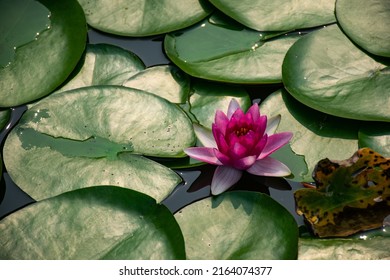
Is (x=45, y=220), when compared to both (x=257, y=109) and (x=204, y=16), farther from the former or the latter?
(x=204, y=16)

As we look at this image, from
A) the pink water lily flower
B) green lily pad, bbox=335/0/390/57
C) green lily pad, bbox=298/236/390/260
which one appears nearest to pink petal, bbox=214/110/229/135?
the pink water lily flower

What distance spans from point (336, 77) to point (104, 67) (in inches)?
35.5

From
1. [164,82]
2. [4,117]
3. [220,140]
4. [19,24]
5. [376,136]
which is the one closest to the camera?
[220,140]

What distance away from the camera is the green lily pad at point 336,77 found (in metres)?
2.12

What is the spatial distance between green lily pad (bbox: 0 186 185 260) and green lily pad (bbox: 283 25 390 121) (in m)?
0.72

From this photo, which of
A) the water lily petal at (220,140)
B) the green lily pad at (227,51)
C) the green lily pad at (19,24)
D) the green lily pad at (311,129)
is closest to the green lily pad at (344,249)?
the green lily pad at (311,129)

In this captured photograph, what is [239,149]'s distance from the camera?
1945mm

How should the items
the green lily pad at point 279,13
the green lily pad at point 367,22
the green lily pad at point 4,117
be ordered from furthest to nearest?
the green lily pad at point 279,13, the green lily pad at point 367,22, the green lily pad at point 4,117

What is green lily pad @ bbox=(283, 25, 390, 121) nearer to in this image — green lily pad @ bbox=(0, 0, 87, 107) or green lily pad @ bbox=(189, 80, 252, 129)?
green lily pad @ bbox=(189, 80, 252, 129)

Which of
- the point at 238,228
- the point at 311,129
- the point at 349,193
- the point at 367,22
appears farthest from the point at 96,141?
the point at 367,22

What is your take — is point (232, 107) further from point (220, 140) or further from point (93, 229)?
point (93, 229)

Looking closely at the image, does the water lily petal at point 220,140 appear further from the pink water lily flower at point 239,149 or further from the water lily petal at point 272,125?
the water lily petal at point 272,125

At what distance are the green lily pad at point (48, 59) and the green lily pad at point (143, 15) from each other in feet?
0.30

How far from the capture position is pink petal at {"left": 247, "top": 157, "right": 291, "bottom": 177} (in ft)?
6.56
